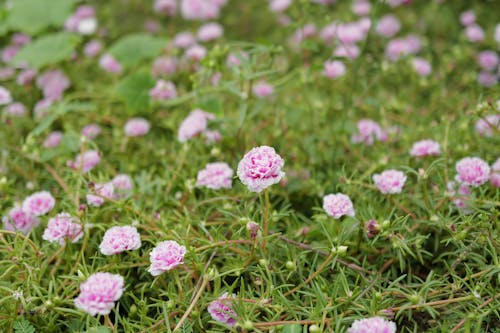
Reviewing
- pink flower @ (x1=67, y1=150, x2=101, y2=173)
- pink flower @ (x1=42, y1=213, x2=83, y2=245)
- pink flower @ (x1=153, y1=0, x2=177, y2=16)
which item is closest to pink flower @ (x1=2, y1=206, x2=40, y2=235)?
pink flower @ (x1=42, y1=213, x2=83, y2=245)

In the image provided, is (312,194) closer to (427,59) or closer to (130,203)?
(130,203)

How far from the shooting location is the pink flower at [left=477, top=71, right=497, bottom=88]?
2.26 meters

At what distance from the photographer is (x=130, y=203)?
1504 mm

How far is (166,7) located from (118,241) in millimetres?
1952

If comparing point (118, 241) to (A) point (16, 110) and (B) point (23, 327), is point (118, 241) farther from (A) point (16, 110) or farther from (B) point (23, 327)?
(A) point (16, 110)

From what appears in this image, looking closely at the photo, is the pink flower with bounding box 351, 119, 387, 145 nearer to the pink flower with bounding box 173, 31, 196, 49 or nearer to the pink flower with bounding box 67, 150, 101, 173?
the pink flower with bounding box 67, 150, 101, 173

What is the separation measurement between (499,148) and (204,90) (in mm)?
1101

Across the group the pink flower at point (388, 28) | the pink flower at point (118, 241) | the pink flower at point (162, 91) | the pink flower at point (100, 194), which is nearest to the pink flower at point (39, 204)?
the pink flower at point (100, 194)

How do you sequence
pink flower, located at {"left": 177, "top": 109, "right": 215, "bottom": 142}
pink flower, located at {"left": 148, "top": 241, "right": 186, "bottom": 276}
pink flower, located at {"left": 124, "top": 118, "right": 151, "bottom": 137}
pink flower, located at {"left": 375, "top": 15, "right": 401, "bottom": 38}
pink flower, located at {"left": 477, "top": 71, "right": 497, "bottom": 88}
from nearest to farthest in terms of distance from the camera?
pink flower, located at {"left": 148, "top": 241, "right": 186, "bottom": 276} → pink flower, located at {"left": 177, "top": 109, "right": 215, "bottom": 142} → pink flower, located at {"left": 124, "top": 118, "right": 151, "bottom": 137} → pink flower, located at {"left": 477, "top": 71, "right": 497, "bottom": 88} → pink flower, located at {"left": 375, "top": 15, "right": 401, "bottom": 38}

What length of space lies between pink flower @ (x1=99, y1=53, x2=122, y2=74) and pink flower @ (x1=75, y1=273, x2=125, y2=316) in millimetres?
1591

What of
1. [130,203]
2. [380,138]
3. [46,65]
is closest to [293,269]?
[130,203]

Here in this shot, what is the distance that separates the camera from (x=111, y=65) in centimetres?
248

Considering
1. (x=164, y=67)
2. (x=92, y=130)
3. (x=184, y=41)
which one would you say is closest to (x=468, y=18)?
(x=184, y=41)

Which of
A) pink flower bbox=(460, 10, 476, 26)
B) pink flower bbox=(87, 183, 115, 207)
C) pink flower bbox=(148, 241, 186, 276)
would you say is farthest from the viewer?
pink flower bbox=(460, 10, 476, 26)
